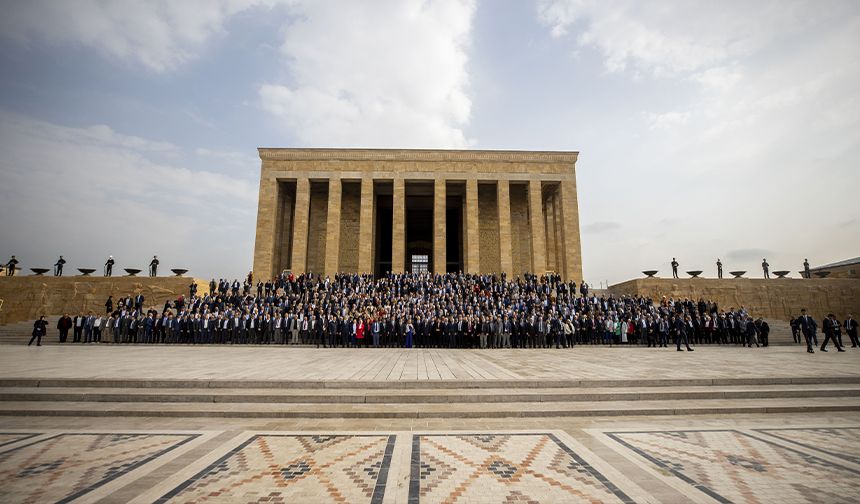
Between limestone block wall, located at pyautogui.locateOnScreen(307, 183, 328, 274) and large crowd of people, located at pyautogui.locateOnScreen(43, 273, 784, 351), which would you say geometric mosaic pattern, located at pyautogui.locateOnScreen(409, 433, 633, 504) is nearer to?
large crowd of people, located at pyautogui.locateOnScreen(43, 273, 784, 351)

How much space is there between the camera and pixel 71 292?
20.3 metres

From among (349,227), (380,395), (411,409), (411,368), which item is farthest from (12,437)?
(349,227)

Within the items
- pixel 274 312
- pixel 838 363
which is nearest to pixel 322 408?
pixel 274 312

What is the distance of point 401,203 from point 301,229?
7.24 m

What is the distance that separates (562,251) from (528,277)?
687 centimetres

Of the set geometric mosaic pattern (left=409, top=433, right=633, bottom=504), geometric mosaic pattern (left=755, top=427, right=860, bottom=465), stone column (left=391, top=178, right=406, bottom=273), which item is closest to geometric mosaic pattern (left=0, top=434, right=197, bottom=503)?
geometric mosaic pattern (left=409, top=433, right=633, bottom=504)

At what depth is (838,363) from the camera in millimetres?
9008

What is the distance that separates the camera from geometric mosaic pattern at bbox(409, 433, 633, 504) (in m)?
3.02

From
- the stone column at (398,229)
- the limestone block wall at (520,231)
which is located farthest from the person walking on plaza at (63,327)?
the limestone block wall at (520,231)

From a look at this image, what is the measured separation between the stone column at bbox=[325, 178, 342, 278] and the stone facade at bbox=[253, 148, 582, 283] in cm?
7

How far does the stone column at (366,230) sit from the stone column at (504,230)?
9.17 metres

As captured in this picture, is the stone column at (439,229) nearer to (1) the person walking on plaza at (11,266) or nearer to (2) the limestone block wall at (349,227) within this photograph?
(2) the limestone block wall at (349,227)

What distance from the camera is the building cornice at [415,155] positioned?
26.5 m

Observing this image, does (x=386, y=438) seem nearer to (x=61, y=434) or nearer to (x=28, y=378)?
(x=61, y=434)
